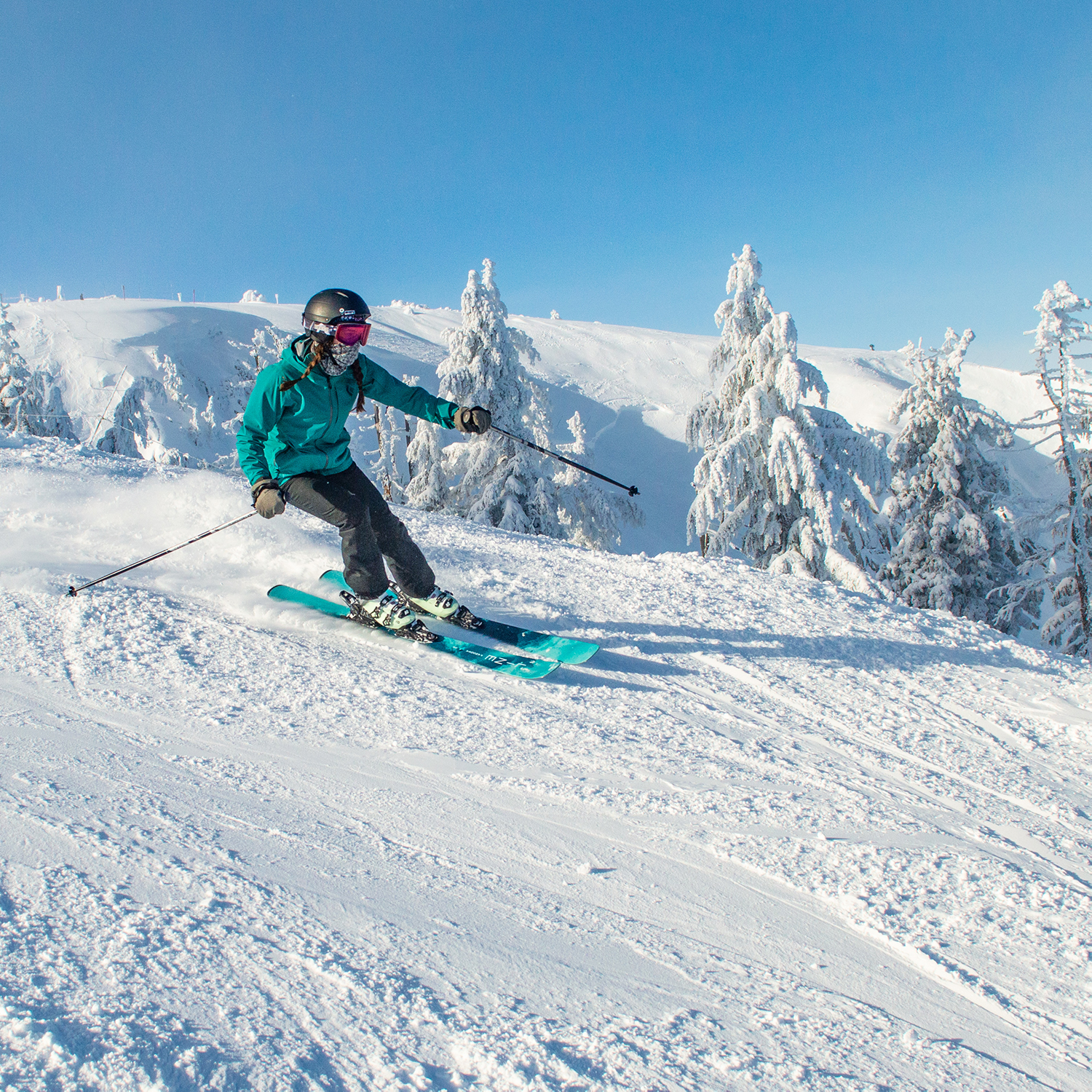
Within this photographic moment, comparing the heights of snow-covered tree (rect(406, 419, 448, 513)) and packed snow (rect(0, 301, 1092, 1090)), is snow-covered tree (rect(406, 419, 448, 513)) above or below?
above

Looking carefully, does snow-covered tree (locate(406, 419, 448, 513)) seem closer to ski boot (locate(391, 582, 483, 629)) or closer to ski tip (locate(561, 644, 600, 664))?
ski boot (locate(391, 582, 483, 629))

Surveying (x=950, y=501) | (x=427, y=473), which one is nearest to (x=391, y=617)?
(x=427, y=473)

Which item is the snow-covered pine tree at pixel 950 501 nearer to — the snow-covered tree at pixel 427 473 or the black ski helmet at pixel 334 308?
the snow-covered tree at pixel 427 473

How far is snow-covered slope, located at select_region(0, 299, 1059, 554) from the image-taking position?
130 ft

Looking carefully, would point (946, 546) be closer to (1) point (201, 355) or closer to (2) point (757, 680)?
(2) point (757, 680)

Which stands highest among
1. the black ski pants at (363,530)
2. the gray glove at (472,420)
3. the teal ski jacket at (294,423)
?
the gray glove at (472,420)

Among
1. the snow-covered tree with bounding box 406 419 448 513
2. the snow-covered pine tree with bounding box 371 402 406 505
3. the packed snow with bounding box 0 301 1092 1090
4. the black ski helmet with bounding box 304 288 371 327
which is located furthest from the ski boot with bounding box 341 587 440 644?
the snow-covered pine tree with bounding box 371 402 406 505

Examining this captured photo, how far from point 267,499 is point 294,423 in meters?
0.55

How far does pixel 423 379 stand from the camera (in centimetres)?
5341

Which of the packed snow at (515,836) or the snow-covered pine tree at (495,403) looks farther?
the snow-covered pine tree at (495,403)

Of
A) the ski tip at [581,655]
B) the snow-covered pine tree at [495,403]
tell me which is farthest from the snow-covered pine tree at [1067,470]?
the ski tip at [581,655]

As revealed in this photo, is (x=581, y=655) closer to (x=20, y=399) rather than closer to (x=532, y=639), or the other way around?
(x=532, y=639)

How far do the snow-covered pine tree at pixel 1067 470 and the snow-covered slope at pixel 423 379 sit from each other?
13.7 m

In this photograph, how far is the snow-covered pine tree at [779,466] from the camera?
1556 cm
